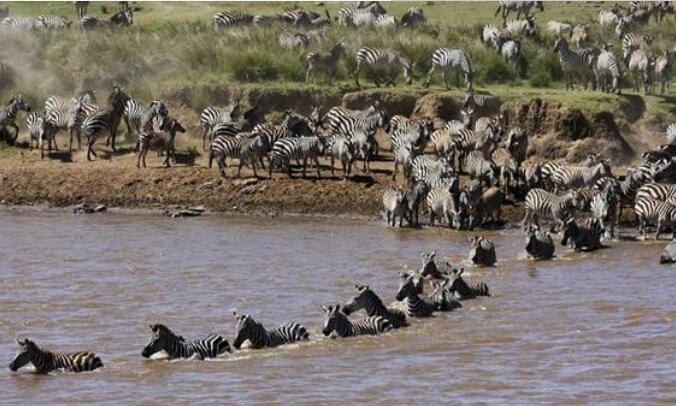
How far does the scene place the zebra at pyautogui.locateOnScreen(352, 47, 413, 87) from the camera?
3136 centimetres

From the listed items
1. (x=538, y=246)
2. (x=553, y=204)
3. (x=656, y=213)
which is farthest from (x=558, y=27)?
(x=538, y=246)

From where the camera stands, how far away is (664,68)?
31.5 meters

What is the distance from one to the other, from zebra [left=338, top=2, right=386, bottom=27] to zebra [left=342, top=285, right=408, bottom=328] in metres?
18.6

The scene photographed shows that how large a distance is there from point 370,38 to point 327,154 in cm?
649

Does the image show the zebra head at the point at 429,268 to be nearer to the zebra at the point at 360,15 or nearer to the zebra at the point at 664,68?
the zebra at the point at 664,68

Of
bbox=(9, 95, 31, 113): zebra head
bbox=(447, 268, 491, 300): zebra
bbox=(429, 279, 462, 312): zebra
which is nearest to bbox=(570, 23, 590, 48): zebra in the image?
bbox=(9, 95, 31, 113): zebra head

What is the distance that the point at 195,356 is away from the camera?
16688 mm

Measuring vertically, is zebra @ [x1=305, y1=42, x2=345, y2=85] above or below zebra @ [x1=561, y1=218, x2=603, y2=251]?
above

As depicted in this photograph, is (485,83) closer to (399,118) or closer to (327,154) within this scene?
(399,118)

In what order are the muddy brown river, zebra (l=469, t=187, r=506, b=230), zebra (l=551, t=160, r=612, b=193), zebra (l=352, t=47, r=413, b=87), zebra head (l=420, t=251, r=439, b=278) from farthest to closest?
zebra (l=352, t=47, r=413, b=87)
zebra (l=551, t=160, r=612, b=193)
zebra (l=469, t=187, r=506, b=230)
zebra head (l=420, t=251, r=439, b=278)
the muddy brown river

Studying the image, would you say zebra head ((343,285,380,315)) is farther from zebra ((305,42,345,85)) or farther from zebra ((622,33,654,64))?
zebra ((622,33,654,64))

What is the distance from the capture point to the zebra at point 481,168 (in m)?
26.5

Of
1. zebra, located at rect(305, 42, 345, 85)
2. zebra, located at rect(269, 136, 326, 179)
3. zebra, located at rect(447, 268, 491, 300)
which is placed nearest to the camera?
zebra, located at rect(447, 268, 491, 300)

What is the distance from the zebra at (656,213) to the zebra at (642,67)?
7.29 meters
